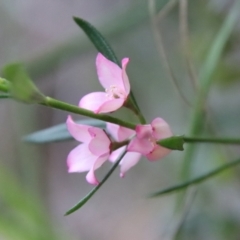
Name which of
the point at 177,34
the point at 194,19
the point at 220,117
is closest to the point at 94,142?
the point at 220,117

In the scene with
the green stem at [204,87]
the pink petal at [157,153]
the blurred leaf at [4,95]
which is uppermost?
the blurred leaf at [4,95]

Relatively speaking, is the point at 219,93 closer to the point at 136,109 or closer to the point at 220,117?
the point at 220,117

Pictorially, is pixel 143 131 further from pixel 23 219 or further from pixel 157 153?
pixel 23 219

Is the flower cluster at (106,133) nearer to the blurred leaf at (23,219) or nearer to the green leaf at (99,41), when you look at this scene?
the green leaf at (99,41)

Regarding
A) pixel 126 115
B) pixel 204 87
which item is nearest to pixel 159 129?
pixel 204 87

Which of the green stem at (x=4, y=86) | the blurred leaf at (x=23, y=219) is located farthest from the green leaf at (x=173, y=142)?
the blurred leaf at (x=23, y=219)

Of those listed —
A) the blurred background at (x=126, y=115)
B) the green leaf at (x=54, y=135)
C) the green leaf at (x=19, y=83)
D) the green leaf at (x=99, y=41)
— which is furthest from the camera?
the blurred background at (x=126, y=115)

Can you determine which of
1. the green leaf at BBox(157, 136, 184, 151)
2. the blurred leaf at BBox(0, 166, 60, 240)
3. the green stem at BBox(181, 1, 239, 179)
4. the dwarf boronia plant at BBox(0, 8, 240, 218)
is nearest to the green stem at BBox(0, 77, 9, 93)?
the dwarf boronia plant at BBox(0, 8, 240, 218)
